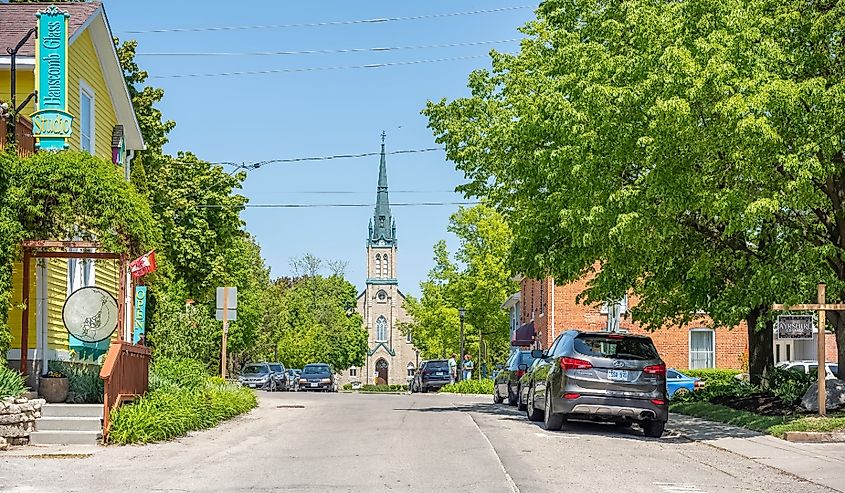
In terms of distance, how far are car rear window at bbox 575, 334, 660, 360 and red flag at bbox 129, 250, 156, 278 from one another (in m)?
8.00

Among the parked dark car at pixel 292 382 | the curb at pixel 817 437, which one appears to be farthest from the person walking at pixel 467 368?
the curb at pixel 817 437

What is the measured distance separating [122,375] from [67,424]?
1.07 metres

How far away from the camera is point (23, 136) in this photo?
776 inches

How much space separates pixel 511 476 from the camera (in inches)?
487

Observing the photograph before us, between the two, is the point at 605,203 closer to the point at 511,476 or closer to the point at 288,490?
the point at 511,476

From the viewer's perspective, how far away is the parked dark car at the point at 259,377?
179ft

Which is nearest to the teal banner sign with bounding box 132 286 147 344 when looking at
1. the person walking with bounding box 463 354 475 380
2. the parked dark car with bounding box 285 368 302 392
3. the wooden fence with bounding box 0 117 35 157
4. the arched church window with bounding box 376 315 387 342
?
the wooden fence with bounding box 0 117 35 157

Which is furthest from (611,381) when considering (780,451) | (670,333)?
(670,333)

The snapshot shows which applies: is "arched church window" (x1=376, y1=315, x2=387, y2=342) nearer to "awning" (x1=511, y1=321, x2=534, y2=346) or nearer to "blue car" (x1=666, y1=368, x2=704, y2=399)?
"awning" (x1=511, y1=321, x2=534, y2=346)

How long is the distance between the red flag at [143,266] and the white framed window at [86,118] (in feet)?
12.3

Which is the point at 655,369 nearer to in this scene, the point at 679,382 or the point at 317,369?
the point at 679,382

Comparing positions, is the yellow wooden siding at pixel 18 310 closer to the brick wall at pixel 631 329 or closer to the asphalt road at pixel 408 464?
the asphalt road at pixel 408 464

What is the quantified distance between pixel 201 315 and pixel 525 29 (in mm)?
15579

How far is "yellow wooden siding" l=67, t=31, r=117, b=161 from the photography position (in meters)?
23.3
